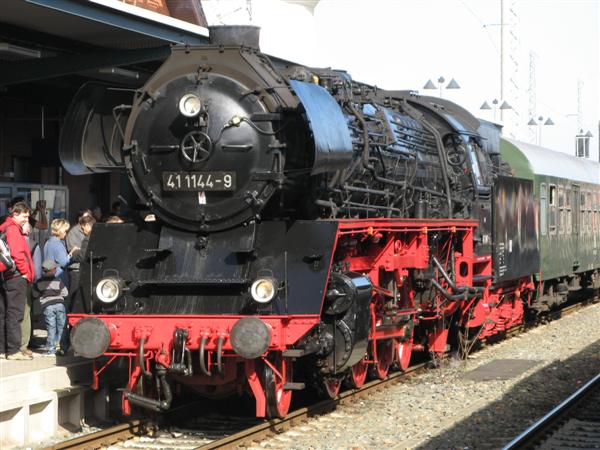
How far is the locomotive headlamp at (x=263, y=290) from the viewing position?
344 inches

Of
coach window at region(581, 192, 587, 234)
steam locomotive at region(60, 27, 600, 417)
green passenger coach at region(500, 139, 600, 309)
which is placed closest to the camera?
steam locomotive at region(60, 27, 600, 417)

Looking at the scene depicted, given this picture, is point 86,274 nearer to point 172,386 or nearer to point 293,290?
point 172,386

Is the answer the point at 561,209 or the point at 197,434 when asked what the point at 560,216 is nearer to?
the point at 561,209

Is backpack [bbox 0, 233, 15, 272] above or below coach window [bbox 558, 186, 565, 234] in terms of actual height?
below

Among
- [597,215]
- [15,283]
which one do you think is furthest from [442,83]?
[15,283]

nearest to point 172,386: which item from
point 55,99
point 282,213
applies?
point 282,213

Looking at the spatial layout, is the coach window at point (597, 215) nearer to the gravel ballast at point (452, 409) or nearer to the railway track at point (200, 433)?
the gravel ballast at point (452, 409)

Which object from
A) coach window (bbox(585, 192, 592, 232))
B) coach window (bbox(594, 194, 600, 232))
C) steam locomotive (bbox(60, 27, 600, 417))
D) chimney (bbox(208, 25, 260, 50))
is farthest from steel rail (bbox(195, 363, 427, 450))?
coach window (bbox(594, 194, 600, 232))

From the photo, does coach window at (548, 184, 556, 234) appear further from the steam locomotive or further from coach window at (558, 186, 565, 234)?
the steam locomotive

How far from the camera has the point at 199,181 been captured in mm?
9289

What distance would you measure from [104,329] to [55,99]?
10198 millimetres

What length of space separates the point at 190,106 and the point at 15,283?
2.96m

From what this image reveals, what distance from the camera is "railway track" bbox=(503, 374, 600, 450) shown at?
888 centimetres

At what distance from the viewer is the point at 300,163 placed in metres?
9.45
